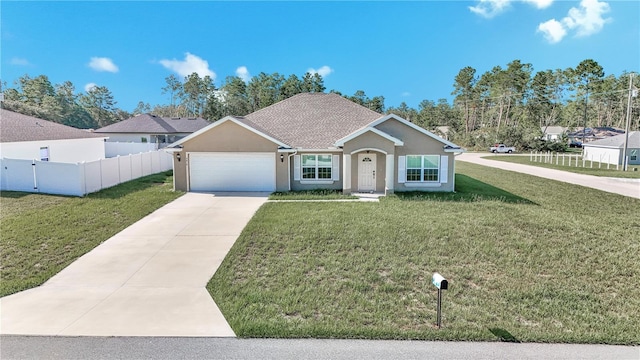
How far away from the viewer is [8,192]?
16.2 m

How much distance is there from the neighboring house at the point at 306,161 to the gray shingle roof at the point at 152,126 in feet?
81.5

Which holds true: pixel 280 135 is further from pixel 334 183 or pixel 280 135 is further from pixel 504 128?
pixel 504 128

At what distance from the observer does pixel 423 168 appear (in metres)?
19.0

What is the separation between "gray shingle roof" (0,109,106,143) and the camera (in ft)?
70.5

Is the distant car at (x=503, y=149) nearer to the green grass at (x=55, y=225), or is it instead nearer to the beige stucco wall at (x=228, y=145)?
the beige stucco wall at (x=228, y=145)

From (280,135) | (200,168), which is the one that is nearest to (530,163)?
(280,135)

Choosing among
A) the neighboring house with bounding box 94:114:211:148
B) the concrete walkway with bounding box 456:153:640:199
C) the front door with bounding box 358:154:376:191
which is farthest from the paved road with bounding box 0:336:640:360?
the neighboring house with bounding box 94:114:211:148

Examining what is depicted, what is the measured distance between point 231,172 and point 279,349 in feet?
47.0

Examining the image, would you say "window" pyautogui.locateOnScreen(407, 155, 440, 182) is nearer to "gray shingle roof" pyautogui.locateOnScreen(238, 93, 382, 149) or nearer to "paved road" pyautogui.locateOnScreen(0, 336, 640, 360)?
"gray shingle roof" pyautogui.locateOnScreen(238, 93, 382, 149)

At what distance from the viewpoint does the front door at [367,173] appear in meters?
18.7

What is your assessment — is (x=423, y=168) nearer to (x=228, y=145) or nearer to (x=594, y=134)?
(x=228, y=145)

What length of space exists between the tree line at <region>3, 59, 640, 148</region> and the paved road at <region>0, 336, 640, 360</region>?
49.5 m

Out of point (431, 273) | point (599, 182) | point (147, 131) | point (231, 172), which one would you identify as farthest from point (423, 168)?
point (147, 131)

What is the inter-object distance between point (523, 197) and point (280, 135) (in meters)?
12.4
